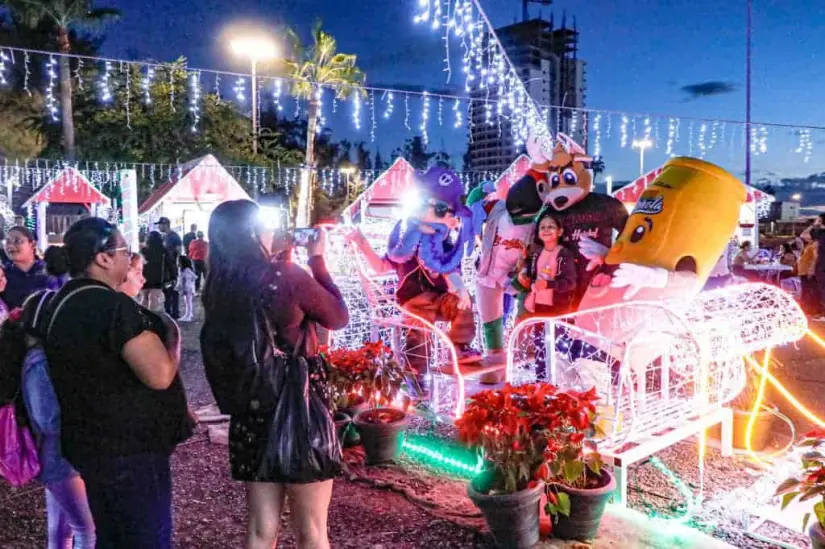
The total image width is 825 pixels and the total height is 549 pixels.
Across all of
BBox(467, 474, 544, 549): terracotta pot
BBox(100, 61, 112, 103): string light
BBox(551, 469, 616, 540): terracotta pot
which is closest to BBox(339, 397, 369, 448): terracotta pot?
BBox(467, 474, 544, 549): terracotta pot

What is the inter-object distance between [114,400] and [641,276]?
3.28m

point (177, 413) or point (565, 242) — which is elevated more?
point (565, 242)

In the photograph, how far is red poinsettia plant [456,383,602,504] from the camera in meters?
3.21

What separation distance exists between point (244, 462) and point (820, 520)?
2.26 m

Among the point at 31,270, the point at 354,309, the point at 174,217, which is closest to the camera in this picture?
the point at 31,270

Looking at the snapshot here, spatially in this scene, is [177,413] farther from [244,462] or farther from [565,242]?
[565,242]

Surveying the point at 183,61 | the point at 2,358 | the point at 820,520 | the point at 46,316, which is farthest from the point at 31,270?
the point at 183,61

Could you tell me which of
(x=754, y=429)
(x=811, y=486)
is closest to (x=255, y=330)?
(x=811, y=486)

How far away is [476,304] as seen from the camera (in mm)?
6355

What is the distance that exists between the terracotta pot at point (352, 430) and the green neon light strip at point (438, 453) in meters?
0.35

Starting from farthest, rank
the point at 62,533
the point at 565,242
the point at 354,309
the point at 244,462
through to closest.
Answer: the point at 354,309 → the point at 565,242 → the point at 62,533 → the point at 244,462

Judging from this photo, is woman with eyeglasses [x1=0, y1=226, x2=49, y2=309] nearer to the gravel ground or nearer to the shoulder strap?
the gravel ground

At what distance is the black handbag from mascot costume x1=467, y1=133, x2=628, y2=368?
319 centimetres

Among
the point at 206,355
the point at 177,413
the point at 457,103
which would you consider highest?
the point at 457,103
